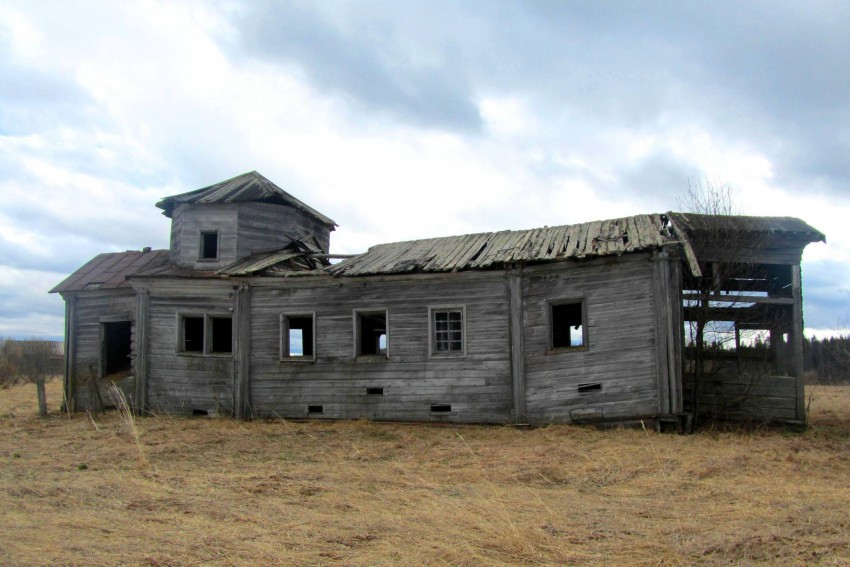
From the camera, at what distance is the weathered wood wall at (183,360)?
17266 mm

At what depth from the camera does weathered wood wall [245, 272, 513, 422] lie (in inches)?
595

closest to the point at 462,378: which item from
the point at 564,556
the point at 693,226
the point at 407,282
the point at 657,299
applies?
the point at 407,282

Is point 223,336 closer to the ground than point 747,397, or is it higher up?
higher up

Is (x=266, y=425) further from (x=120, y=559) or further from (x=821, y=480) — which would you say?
(x=821, y=480)

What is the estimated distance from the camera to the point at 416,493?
865 centimetres

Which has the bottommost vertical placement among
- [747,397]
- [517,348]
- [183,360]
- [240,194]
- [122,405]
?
[122,405]

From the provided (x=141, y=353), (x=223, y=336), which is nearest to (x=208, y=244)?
(x=223, y=336)

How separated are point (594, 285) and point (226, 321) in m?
11.9

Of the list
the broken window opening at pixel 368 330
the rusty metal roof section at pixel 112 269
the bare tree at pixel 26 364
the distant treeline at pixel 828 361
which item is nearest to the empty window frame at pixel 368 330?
the broken window opening at pixel 368 330

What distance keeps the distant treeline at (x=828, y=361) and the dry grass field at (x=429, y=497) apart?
81.7ft

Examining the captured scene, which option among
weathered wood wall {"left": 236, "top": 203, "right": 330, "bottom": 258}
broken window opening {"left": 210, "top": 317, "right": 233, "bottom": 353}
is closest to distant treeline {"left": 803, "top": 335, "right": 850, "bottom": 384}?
weathered wood wall {"left": 236, "top": 203, "right": 330, "bottom": 258}

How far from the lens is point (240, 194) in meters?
19.4

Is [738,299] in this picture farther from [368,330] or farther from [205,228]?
[205,228]

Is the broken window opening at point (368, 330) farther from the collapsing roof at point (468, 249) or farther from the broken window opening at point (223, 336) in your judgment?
the broken window opening at point (223, 336)
